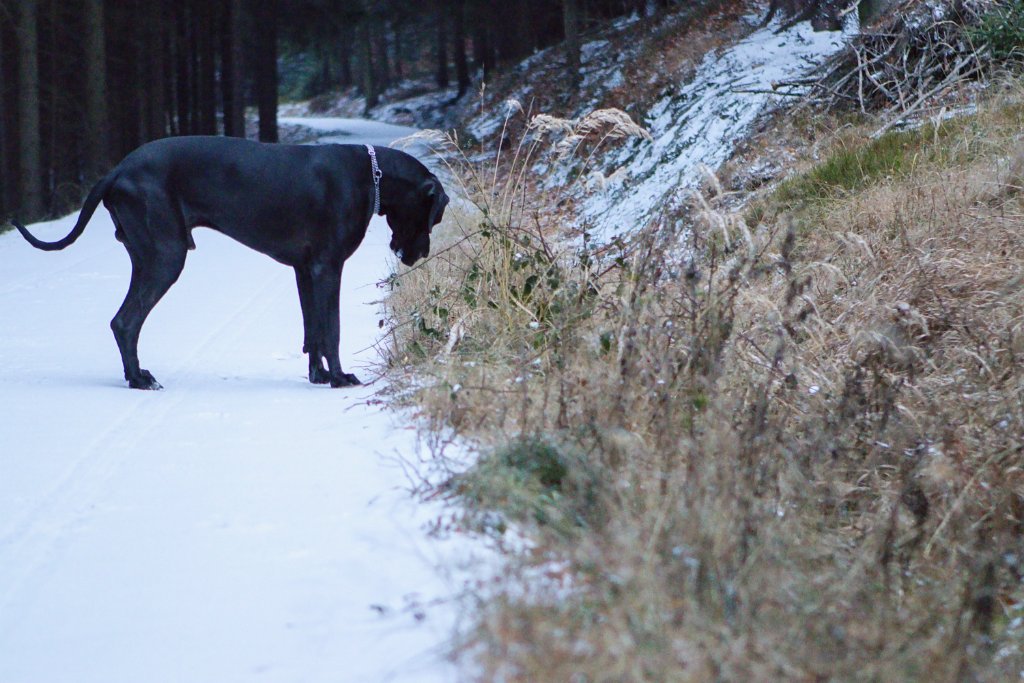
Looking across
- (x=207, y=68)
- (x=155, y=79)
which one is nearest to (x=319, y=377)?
(x=155, y=79)

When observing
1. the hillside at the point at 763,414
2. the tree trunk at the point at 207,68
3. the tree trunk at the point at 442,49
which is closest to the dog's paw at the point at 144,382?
the hillside at the point at 763,414

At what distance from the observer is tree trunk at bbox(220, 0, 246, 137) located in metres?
26.9

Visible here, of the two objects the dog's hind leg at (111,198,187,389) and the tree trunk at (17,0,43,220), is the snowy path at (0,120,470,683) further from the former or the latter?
the tree trunk at (17,0,43,220)

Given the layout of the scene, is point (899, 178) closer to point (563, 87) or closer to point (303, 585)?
point (303, 585)

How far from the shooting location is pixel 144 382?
19.7 feet

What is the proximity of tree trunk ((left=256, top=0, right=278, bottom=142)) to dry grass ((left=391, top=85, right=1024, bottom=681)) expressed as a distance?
23.0 m

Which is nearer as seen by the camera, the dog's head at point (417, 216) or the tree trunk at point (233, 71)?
the dog's head at point (417, 216)

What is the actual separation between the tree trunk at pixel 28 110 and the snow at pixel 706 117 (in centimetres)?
930

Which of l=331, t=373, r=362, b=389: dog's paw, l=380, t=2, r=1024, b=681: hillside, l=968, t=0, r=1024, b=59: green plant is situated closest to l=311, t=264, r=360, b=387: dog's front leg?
l=331, t=373, r=362, b=389: dog's paw

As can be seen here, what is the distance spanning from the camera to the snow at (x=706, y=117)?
12.3 meters

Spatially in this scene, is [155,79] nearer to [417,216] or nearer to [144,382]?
[417,216]

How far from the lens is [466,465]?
4129 millimetres

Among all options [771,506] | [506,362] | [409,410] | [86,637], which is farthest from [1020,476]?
[86,637]

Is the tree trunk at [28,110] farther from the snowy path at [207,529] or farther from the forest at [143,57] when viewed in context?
the snowy path at [207,529]
